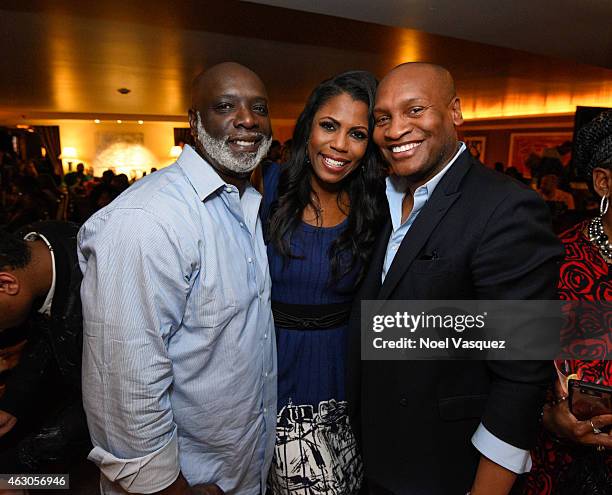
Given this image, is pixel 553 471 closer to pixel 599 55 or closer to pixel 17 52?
pixel 599 55

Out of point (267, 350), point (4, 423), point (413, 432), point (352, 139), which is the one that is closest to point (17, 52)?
point (4, 423)

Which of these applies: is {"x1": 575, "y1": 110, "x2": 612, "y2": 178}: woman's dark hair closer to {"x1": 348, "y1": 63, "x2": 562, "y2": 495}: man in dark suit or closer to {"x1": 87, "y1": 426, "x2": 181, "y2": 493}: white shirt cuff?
{"x1": 348, "y1": 63, "x2": 562, "y2": 495}: man in dark suit

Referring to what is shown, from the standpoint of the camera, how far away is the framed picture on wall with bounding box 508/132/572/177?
32.0 feet

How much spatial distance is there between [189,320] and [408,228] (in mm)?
641

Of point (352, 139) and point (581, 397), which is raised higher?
point (352, 139)

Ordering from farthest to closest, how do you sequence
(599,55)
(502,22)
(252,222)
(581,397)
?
1. (599,55)
2. (502,22)
3. (252,222)
4. (581,397)

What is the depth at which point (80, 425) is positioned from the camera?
1622 mm

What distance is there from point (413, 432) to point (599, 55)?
138 inches

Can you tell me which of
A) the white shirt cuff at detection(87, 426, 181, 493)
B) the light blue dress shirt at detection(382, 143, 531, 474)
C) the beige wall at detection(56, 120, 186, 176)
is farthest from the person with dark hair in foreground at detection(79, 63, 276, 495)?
the beige wall at detection(56, 120, 186, 176)

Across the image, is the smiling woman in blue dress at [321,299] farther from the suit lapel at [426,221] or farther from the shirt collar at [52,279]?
the shirt collar at [52,279]

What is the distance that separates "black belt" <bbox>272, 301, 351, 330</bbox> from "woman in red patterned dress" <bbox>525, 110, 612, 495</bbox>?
2.17 ft

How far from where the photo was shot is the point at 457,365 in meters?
1.14

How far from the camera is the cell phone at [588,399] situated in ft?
3.56

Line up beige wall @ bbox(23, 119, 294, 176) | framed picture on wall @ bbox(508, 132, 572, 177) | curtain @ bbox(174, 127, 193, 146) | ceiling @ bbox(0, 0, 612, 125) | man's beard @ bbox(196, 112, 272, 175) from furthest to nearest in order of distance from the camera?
curtain @ bbox(174, 127, 193, 146)
beige wall @ bbox(23, 119, 294, 176)
framed picture on wall @ bbox(508, 132, 572, 177)
ceiling @ bbox(0, 0, 612, 125)
man's beard @ bbox(196, 112, 272, 175)
